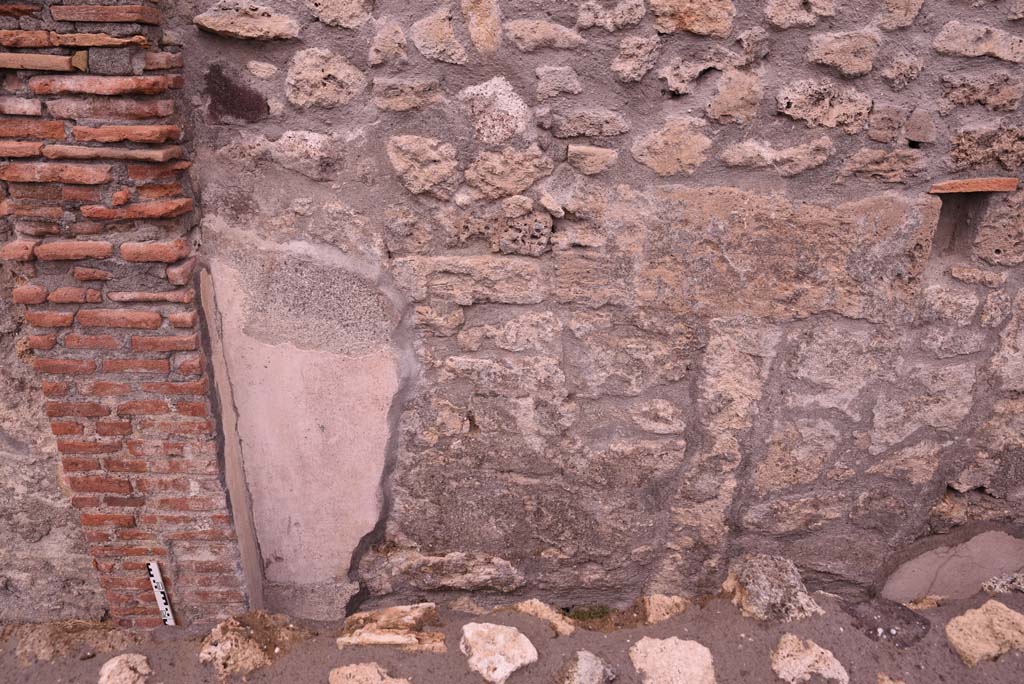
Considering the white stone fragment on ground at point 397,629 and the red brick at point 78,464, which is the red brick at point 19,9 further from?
the white stone fragment on ground at point 397,629

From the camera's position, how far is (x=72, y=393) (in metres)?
2.07

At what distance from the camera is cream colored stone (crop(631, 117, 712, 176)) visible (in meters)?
1.93

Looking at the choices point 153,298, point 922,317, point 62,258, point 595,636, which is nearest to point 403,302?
point 153,298

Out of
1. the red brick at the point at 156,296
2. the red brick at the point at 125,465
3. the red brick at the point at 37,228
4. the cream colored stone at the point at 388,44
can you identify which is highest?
the cream colored stone at the point at 388,44

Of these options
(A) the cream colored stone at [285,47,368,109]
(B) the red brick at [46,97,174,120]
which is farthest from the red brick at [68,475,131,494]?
(A) the cream colored stone at [285,47,368,109]

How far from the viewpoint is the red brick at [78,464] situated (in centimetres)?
215

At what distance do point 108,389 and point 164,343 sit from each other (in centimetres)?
25

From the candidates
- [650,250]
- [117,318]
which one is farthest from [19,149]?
[650,250]

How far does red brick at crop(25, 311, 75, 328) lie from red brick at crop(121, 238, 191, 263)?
0.88 ft

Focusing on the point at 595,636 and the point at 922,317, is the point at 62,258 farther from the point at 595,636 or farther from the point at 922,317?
the point at 922,317

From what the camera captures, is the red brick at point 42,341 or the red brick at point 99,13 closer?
the red brick at point 99,13

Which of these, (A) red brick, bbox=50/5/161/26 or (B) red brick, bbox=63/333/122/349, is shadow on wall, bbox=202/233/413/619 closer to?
(B) red brick, bbox=63/333/122/349

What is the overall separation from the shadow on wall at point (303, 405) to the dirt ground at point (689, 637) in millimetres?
326

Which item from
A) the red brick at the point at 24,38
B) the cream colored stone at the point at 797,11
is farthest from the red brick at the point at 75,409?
the cream colored stone at the point at 797,11
